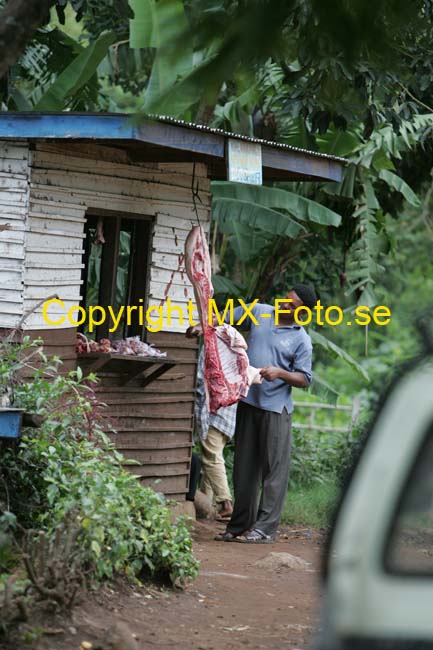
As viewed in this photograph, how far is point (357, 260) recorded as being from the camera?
44.3 ft

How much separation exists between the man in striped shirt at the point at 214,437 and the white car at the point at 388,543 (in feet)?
24.2

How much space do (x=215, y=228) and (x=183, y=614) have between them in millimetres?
7353

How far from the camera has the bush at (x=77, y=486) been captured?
6776 millimetres

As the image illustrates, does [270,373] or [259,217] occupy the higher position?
[259,217]

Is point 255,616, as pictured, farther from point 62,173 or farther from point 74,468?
point 62,173

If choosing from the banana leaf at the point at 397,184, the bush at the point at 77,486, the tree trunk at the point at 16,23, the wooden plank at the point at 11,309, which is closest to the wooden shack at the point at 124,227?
the wooden plank at the point at 11,309

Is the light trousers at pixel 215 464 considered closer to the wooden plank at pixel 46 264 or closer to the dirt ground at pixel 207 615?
the dirt ground at pixel 207 615

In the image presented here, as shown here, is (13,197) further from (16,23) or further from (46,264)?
(16,23)

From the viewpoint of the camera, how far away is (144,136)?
8.32 metres

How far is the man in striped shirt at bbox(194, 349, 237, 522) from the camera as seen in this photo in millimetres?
10766

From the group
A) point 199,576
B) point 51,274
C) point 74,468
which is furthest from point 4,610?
point 51,274

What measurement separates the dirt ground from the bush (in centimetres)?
19

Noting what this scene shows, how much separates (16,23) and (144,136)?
102 inches

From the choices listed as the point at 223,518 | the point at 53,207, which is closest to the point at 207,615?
the point at 53,207
